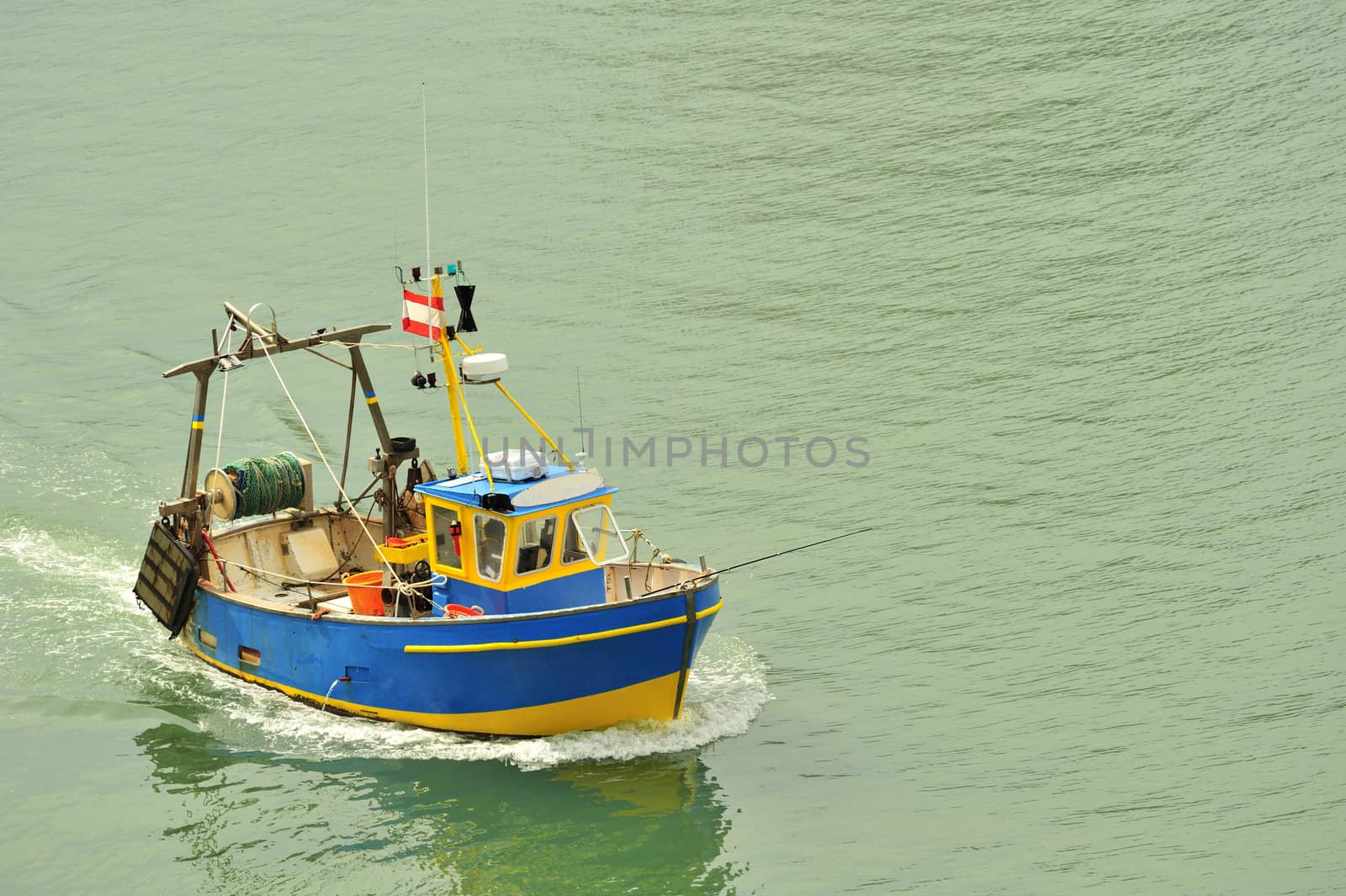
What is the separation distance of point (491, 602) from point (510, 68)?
22.5m

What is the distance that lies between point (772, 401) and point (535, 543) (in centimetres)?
895

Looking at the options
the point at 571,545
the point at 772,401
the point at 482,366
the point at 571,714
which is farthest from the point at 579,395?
the point at 571,714

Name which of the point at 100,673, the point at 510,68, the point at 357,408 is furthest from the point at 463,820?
the point at 510,68

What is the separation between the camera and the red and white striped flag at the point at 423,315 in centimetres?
1648

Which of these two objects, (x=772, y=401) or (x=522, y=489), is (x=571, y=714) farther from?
(x=772, y=401)

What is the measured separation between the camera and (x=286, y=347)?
18.2 m

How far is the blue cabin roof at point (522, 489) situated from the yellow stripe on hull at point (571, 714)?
1.98 meters

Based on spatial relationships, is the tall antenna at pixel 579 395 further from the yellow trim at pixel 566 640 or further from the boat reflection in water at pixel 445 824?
the boat reflection in water at pixel 445 824

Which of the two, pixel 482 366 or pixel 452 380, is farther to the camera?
pixel 452 380

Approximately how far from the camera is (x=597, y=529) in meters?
16.7

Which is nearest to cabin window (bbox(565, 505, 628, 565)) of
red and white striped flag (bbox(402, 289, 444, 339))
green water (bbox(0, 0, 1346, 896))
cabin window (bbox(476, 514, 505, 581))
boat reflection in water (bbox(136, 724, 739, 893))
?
cabin window (bbox(476, 514, 505, 581))

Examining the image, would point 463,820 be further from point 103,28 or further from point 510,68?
point 103,28

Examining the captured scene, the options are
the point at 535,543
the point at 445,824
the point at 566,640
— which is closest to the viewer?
the point at 445,824

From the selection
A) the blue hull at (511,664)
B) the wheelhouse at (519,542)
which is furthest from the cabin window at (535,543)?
the blue hull at (511,664)
